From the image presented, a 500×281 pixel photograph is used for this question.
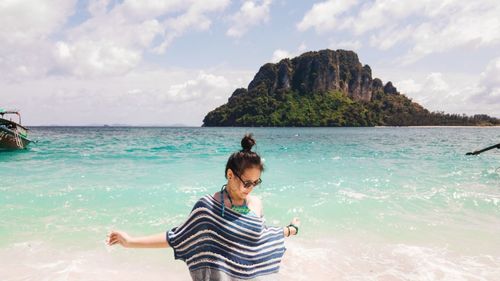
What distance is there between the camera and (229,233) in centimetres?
241

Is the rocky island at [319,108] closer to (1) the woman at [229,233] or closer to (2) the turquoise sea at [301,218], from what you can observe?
(2) the turquoise sea at [301,218]

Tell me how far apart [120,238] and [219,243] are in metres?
0.72

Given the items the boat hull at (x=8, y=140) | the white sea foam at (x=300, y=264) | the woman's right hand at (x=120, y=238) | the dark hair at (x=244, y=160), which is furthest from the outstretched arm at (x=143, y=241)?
the boat hull at (x=8, y=140)

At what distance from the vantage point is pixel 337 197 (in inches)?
388

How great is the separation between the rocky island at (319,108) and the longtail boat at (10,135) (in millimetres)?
138974

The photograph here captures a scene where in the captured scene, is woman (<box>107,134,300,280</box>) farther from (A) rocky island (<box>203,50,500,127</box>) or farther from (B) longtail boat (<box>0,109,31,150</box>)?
(A) rocky island (<box>203,50,500,127</box>)

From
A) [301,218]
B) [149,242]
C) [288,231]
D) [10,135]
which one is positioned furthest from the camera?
[10,135]

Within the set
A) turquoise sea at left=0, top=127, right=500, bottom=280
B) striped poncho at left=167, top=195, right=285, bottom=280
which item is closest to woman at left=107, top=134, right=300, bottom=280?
striped poncho at left=167, top=195, right=285, bottom=280

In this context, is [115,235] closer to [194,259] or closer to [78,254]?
[194,259]

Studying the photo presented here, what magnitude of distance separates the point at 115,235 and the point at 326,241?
446 centimetres

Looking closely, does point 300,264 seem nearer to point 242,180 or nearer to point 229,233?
point 229,233

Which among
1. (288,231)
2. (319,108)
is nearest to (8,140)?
(288,231)

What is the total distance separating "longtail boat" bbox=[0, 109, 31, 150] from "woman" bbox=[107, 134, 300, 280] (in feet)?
99.0

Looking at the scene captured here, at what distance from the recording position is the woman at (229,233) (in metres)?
2.41
